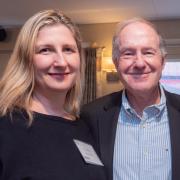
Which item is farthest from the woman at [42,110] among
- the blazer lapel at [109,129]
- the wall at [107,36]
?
the wall at [107,36]

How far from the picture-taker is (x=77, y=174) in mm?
A: 1257

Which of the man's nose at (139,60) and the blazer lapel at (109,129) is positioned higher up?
the man's nose at (139,60)

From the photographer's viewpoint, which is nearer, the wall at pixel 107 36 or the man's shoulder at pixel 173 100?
the man's shoulder at pixel 173 100

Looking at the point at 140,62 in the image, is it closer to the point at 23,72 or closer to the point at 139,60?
the point at 139,60

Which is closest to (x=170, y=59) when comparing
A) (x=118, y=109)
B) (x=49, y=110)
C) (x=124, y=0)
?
(x=124, y=0)

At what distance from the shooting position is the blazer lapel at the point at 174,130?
1.49 metres

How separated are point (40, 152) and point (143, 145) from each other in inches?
21.4

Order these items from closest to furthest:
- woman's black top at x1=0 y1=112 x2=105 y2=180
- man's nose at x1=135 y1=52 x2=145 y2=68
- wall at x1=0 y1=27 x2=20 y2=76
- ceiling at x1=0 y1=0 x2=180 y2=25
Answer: woman's black top at x1=0 y1=112 x2=105 y2=180 < man's nose at x1=135 y1=52 x2=145 y2=68 < ceiling at x1=0 y1=0 x2=180 y2=25 < wall at x1=0 y1=27 x2=20 y2=76

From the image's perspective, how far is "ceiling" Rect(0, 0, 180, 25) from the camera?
14.4 feet

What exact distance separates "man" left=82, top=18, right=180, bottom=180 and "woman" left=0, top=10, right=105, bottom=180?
0.60 ft

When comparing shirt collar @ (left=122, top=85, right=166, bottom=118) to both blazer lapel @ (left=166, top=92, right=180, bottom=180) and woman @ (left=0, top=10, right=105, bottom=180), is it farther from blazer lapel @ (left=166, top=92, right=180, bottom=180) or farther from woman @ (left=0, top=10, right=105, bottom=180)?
woman @ (left=0, top=10, right=105, bottom=180)

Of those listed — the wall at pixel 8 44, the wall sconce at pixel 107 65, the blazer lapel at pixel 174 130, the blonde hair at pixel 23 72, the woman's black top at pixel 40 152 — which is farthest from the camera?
the wall at pixel 8 44

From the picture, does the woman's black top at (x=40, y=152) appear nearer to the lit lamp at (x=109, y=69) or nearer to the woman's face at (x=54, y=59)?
the woman's face at (x=54, y=59)

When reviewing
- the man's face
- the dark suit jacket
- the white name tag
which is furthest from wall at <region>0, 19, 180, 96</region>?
the white name tag
